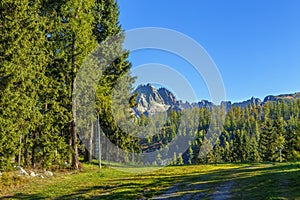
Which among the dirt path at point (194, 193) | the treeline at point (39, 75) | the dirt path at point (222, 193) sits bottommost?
the dirt path at point (194, 193)

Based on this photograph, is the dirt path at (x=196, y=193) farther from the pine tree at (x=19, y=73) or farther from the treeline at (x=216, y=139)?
the treeline at (x=216, y=139)

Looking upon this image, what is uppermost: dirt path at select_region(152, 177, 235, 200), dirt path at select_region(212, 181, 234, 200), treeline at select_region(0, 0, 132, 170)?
treeline at select_region(0, 0, 132, 170)

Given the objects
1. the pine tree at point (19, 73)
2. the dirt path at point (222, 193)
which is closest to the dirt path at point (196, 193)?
the dirt path at point (222, 193)

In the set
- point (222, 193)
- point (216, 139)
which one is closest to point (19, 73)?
point (222, 193)

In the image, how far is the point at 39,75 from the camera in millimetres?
19125

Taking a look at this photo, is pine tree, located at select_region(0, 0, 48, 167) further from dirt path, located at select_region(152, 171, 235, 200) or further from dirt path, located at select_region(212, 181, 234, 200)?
dirt path, located at select_region(212, 181, 234, 200)

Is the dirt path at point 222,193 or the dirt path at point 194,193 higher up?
the dirt path at point 222,193

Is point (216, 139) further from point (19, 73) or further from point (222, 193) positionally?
point (222, 193)

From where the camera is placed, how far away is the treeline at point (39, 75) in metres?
16.1

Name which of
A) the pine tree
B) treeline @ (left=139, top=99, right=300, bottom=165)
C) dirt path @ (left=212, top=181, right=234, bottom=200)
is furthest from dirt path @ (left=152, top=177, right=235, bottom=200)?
treeline @ (left=139, top=99, right=300, bottom=165)

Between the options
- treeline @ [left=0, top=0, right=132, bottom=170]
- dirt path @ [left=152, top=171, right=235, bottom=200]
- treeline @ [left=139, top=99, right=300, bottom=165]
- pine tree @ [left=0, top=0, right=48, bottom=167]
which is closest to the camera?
dirt path @ [left=152, top=171, right=235, bottom=200]

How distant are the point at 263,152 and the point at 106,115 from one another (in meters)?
43.4

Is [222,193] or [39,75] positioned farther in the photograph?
[39,75]

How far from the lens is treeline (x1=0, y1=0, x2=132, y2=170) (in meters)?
16.1
